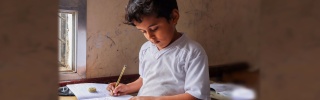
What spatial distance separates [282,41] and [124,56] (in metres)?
0.96

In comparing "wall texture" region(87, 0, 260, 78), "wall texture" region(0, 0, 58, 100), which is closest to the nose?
"wall texture" region(87, 0, 260, 78)

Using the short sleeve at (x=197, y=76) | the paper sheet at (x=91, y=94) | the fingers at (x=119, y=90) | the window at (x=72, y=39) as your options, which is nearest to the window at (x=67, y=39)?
the window at (x=72, y=39)

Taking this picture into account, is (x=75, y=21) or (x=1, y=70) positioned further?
(x=75, y=21)

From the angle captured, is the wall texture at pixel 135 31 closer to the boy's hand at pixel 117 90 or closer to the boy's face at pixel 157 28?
the boy's hand at pixel 117 90

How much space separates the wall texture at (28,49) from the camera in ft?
0.77

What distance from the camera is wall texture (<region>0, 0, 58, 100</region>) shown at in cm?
24

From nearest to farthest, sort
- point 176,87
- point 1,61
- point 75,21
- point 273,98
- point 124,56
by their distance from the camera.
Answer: point 1,61
point 273,98
point 176,87
point 75,21
point 124,56

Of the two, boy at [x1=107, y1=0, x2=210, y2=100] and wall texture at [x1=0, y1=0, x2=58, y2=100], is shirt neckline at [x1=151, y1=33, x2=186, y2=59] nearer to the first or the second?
boy at [x1=107, y1=0, x2=210, y2=100]

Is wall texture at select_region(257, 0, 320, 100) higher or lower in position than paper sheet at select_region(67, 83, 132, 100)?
higher

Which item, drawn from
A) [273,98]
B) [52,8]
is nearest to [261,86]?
[273,98]

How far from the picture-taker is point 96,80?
117 cm

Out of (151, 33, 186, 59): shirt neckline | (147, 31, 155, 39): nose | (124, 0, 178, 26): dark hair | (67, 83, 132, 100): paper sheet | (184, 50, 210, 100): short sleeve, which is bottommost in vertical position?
(67, 83, 132, 100): paper sheet

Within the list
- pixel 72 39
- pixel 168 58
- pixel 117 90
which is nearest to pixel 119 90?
pixel 117 90

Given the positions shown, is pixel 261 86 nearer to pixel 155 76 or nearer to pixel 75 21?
pixel 155 76
